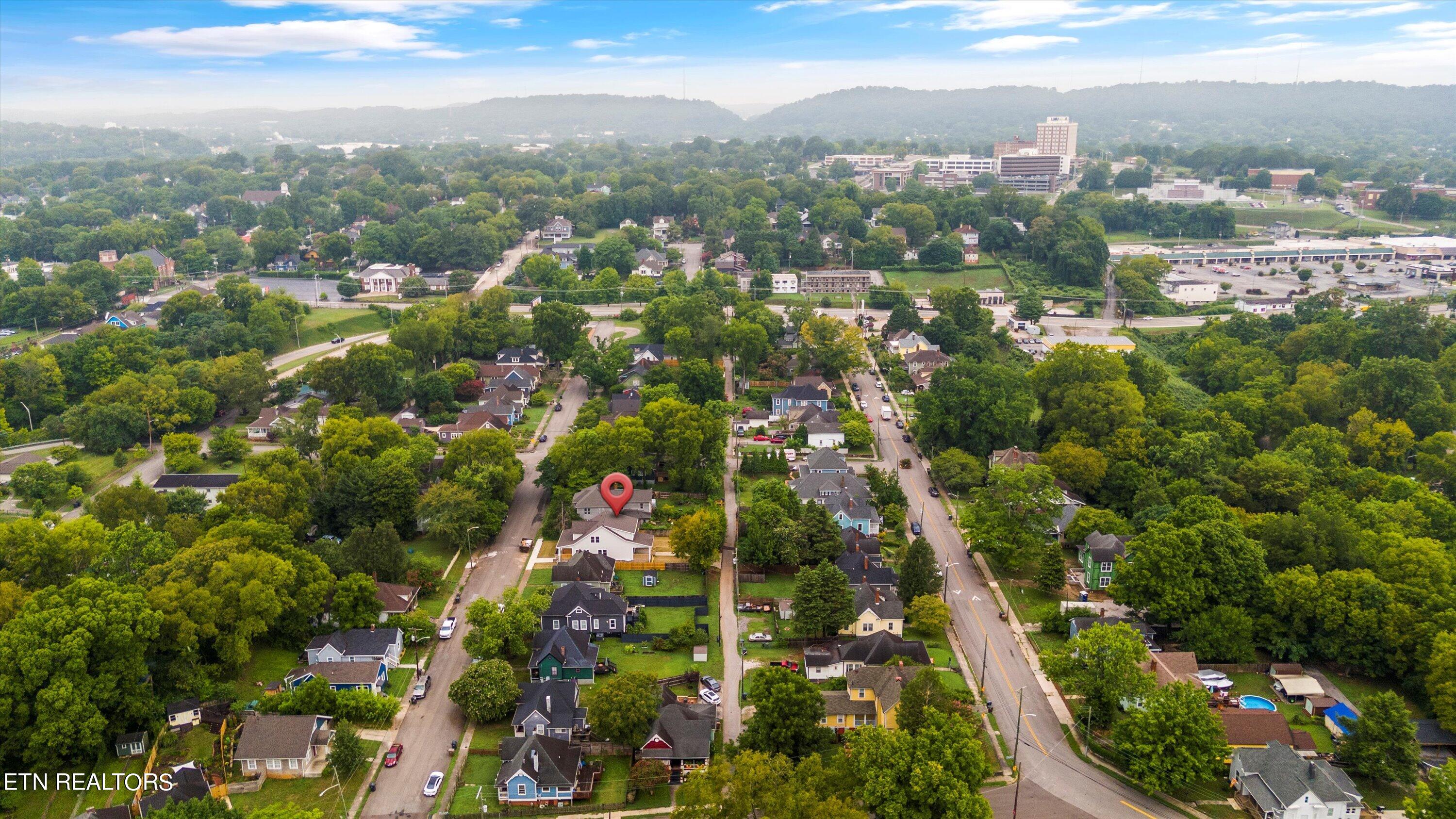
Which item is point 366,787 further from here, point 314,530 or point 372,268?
point 372,268

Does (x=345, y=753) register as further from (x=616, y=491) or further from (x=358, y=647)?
(x=616, y=491)

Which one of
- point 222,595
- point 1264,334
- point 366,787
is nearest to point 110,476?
point 222,595

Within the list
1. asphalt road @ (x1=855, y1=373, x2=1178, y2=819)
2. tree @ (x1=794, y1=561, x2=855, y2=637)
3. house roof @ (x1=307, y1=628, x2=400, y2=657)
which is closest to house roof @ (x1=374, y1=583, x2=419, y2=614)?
house roof @ (x1=307, y1=628, x2=400, y2=657)

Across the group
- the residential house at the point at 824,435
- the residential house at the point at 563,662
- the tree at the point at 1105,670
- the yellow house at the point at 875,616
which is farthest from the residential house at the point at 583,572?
the residential house at the point at 824,435

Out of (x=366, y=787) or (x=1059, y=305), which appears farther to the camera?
(x=1059, y=305)

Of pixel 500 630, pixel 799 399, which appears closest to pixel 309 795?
pixel 500 630

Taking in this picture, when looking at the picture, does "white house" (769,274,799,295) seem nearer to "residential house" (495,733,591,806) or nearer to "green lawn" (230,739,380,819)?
"residential house" (495,733,591,806)

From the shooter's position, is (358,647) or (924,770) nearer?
(924,770)
